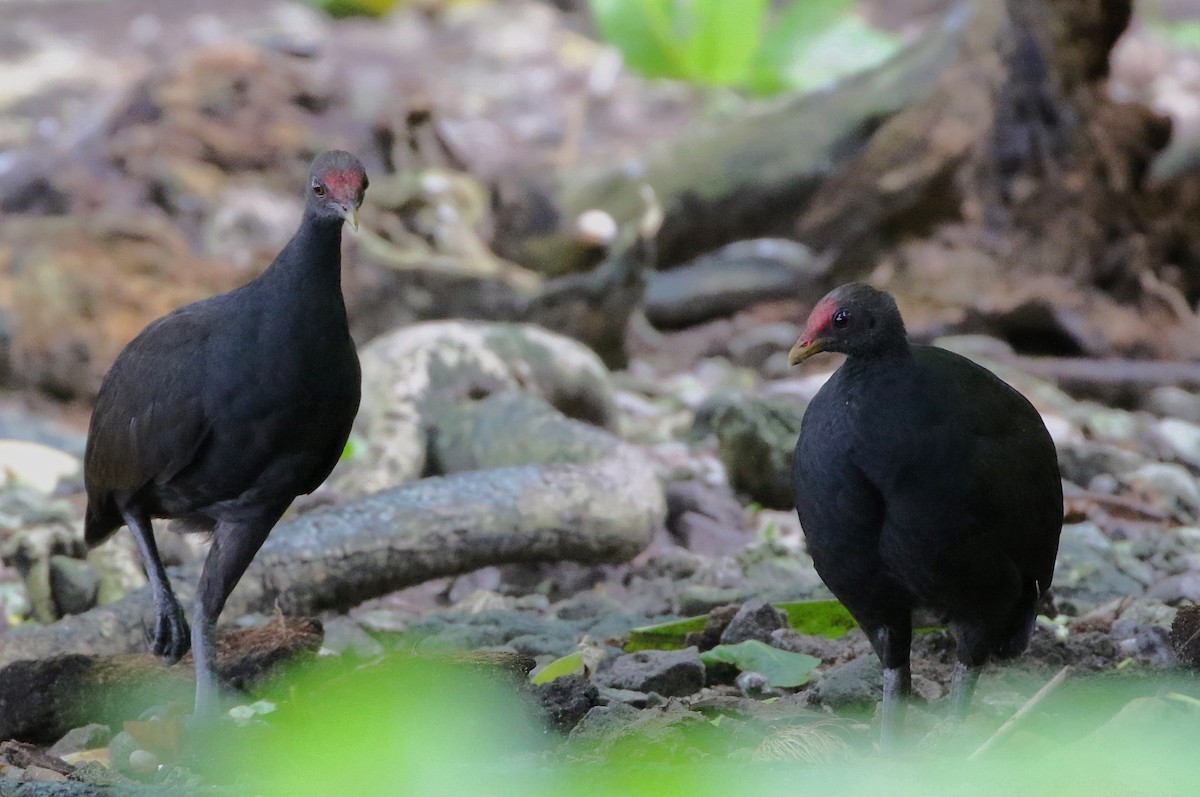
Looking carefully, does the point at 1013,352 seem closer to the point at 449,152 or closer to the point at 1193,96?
the point at 449,152

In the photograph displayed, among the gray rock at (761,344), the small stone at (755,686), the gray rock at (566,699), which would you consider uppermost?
the gray rock at (761,344)

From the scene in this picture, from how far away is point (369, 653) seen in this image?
419 cm

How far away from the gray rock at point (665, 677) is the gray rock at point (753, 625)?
0.33 meters

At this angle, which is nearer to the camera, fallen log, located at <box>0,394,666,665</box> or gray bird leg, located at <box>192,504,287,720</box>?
gray bird leg, located at <box>192,504,287,720</box>

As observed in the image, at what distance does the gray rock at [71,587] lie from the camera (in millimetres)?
5039

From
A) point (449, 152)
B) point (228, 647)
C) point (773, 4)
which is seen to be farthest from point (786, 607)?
point (773, 4)

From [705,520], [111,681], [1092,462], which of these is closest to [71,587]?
[111,681]

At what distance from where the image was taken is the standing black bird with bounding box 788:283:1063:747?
9.91 feet

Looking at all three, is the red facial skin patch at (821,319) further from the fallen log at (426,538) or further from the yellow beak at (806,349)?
the fallen log at (426,538)

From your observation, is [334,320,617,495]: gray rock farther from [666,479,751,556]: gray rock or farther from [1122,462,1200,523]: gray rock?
[1122,462,1200,523]: gray rock

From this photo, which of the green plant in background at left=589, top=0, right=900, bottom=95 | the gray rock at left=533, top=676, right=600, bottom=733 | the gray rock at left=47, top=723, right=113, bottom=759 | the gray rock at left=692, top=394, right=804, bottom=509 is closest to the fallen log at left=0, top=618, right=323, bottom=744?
the gray rock at left=47, top=723, right=113, bottom=759

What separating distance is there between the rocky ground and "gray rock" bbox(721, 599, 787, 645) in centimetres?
1

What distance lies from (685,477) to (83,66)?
11.9m

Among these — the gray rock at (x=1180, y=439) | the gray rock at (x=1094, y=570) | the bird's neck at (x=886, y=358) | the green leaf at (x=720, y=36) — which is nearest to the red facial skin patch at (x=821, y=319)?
the bird's neck at (x=886, y=358)
